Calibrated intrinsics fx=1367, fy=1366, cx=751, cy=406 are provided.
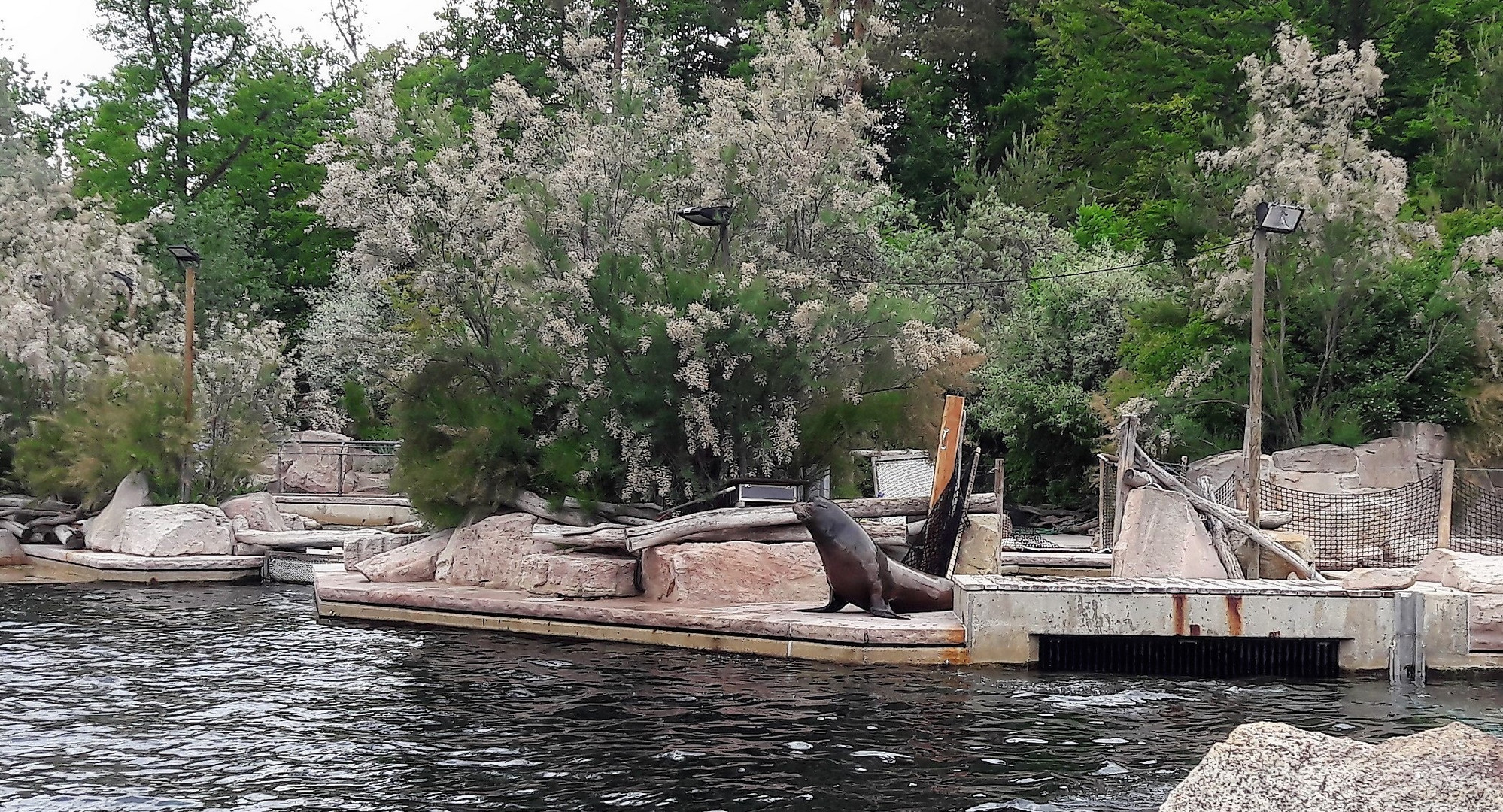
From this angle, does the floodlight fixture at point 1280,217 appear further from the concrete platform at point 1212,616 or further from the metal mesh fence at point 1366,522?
the metal mesh fence at point 1366,522

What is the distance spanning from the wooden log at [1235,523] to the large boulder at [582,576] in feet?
20.1

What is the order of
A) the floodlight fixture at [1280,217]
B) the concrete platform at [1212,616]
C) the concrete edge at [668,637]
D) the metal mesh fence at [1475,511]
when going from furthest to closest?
the metal mesh fence at [1475,511] < the floodlight fixture at [1280,217] < the concrete edge at [668,637] < the concrete platform at [1212,616]

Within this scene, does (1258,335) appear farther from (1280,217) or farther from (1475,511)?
(1475,511)

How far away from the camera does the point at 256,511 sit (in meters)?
23.3

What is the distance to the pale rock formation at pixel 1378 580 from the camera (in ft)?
42.6

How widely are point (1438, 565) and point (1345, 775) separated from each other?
10.7 meters

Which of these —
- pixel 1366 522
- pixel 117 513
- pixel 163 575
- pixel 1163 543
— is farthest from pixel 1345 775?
pixel 117 513

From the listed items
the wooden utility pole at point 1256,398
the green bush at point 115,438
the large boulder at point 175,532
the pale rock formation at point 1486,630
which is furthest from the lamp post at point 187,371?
the pale rock formation at point 1486,630

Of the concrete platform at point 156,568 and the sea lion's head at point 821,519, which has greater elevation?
the sea lion's head at point 821,519

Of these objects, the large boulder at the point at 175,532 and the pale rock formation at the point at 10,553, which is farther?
the pale rock formation at the point at 10,553

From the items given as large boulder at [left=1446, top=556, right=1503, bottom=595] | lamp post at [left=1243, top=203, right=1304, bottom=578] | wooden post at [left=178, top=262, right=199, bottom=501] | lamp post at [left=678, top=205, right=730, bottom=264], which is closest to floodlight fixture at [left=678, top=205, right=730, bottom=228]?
lamp post at [left=678, top=205, right=730, bottom=264]

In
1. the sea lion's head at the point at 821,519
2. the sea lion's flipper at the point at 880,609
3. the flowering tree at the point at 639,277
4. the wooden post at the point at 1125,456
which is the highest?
the flowering tree at the point at 639,277

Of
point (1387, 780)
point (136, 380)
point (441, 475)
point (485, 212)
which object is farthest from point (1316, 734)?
point (136, 380)

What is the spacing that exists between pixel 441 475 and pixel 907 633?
694 centimetres
